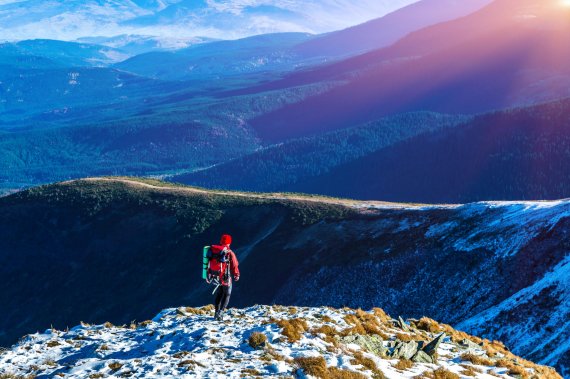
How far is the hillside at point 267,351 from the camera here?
23.3 m

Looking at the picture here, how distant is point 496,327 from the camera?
48125 millimetres

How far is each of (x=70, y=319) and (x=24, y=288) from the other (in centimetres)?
1812

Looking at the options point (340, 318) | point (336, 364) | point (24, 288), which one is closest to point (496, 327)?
point (340, 318)

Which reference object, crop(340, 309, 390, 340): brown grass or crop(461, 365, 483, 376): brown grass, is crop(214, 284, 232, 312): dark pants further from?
crop(461, 365, 483, 376): brown grass

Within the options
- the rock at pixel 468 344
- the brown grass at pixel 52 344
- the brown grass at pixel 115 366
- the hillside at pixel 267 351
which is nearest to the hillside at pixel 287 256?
the rock at pixel 468 344

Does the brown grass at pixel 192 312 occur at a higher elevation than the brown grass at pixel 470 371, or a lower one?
lower

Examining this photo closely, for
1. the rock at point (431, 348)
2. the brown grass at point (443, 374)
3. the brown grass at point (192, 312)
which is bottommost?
the brown grass at point (192, 312)

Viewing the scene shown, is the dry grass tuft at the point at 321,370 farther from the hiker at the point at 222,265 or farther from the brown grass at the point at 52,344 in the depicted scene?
the brown grass at the point at 52,344

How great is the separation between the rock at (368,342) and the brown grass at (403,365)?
1110 mm

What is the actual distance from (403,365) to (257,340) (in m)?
6.50

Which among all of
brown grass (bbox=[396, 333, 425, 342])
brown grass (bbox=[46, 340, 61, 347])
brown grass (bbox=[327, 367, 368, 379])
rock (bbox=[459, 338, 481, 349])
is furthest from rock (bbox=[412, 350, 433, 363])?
brown grass (bbox=[46, 340, 61, 347])

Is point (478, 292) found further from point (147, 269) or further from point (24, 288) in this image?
point (24, 288)

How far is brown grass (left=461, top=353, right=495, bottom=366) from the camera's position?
27.0 m

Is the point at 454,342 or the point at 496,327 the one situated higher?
the point at 454,342
